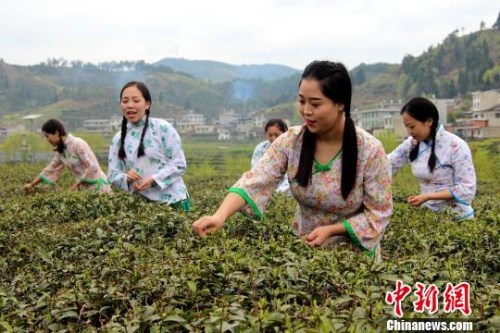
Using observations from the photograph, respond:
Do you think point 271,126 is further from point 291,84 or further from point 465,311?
point 291,84

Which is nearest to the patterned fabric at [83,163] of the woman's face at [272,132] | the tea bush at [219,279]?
the woman's face at [272,132]

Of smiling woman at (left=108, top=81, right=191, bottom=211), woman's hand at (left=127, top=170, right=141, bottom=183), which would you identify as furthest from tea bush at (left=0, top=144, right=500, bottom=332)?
smiling woman at (left=108, top=81, right=191, bottom=211)

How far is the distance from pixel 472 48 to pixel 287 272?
96866 mm

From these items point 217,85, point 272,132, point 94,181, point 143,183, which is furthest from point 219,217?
point 217,85

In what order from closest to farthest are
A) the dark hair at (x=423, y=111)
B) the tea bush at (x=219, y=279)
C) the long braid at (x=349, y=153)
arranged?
the tea bush at (x=219, y=279) → the long braid at (x=349, y=153) → the dark hair at (x=423, y=111)

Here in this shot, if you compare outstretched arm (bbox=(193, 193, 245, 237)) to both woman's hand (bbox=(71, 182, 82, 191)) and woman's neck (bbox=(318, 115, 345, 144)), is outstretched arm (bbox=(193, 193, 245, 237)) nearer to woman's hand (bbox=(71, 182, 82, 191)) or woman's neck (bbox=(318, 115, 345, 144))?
woman's neck (bbox=(318, 115, 345, 144))

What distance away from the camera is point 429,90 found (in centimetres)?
8162

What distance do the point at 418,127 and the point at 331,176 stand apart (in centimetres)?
192

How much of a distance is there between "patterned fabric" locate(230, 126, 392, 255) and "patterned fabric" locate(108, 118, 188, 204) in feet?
6.81

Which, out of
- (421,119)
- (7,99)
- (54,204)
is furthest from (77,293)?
(7,99)

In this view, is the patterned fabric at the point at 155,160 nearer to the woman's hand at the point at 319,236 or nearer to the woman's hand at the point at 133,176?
the woman's hand at the point at 133,176

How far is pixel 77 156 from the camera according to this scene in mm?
7004

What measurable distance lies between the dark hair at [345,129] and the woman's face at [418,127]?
1.84 m

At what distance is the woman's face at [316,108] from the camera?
2561mm
